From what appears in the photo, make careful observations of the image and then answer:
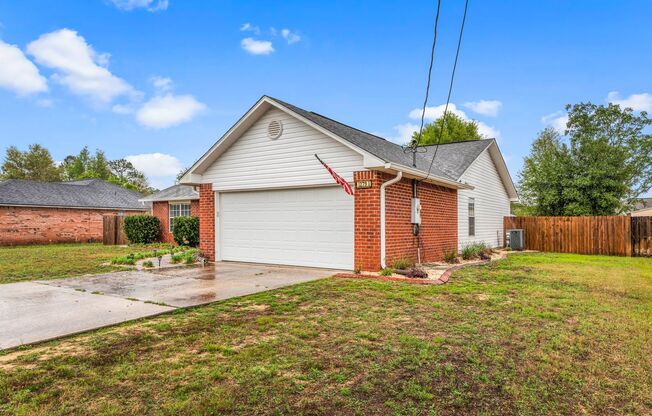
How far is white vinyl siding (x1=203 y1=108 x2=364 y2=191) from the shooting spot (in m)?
9.87

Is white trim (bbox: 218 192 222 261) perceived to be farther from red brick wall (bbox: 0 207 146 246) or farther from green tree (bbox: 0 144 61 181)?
green tree (bbox: 0 144 61 181)

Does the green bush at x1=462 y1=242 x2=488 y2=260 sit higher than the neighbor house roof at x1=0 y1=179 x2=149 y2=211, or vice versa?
the neighbor house roof at x1=0 y1=179 x2=149 y2=211

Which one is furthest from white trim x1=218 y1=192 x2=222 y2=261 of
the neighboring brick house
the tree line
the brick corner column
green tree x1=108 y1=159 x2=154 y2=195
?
green tree x1=108 y1=159 x2=154 y2=195

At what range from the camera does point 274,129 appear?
10867 mm

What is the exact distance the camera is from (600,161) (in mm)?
20172

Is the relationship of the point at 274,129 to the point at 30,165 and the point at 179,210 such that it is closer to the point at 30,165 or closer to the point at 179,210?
the point at 179,210

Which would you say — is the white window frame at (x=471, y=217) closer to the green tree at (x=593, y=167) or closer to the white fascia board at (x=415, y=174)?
the white fascia board at (x=415, y=174)

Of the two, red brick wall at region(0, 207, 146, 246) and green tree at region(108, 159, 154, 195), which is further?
green tree at region(108, 159, 154, 195)

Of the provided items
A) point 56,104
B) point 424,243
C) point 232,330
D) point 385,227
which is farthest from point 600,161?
point 56,104

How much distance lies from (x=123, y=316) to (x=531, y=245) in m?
18.0

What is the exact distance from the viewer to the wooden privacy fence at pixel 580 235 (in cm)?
1561

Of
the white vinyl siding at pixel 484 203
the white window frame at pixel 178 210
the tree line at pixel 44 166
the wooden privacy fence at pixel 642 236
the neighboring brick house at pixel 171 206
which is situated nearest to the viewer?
the white vinyl siding at pixel 484 203

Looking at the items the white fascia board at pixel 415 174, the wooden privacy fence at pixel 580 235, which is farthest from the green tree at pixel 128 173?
the white fascia board at pixel 415 174

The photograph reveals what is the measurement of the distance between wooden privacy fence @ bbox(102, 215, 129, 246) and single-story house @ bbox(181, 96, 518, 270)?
12.9 metres
